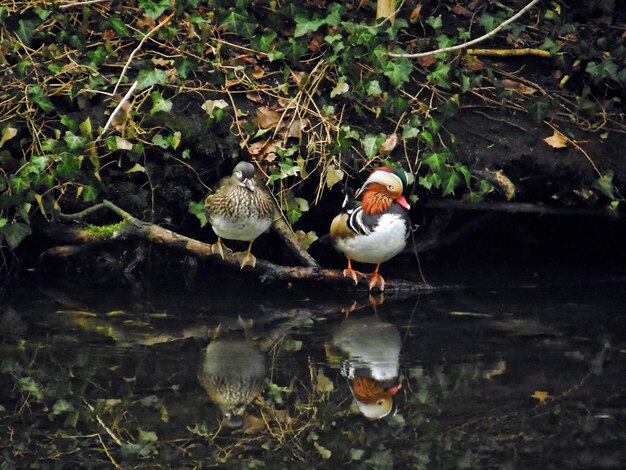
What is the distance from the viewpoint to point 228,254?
7.47 m

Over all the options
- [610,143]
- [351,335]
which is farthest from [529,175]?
[351,335]

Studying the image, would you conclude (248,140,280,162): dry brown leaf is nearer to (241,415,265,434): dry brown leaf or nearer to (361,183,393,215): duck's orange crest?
(361,183,393,215): duck's orange crest

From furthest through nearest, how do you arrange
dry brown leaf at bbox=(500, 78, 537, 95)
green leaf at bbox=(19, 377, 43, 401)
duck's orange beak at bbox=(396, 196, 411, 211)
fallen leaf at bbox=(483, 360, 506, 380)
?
dry brown leaf at bbox=(500, 78, 537, 95) < duck's orange beak at bbox=(396, 196, 411, 211) < fallen leaf at bbox=(483, 360, 506, 380) < green leaf at bbox=(19, 377, 43, 401)

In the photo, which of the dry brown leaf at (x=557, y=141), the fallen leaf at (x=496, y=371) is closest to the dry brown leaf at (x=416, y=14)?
the dry brown leaf at (x=557, y=141)

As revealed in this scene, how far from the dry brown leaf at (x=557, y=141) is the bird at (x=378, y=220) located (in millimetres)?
1244

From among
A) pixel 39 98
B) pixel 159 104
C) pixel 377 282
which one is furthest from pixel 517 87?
pixel 39 98

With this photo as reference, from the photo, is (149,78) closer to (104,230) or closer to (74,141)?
(74,141)

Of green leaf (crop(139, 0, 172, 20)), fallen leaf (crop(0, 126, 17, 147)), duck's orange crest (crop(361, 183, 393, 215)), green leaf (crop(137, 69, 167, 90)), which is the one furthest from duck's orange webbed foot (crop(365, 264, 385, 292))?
fallen leaf (crop(0, 126, 17, 147))

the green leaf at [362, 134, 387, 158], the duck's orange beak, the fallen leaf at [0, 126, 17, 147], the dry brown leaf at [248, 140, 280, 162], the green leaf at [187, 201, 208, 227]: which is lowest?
the green leaf at [187, 201, 208, 227]

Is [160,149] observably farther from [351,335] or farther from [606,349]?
[606,349]

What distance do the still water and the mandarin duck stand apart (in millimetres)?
16

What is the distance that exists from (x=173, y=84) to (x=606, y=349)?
352 centimetres

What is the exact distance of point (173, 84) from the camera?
7.60 meters

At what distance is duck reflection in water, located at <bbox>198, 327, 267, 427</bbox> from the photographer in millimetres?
4855
